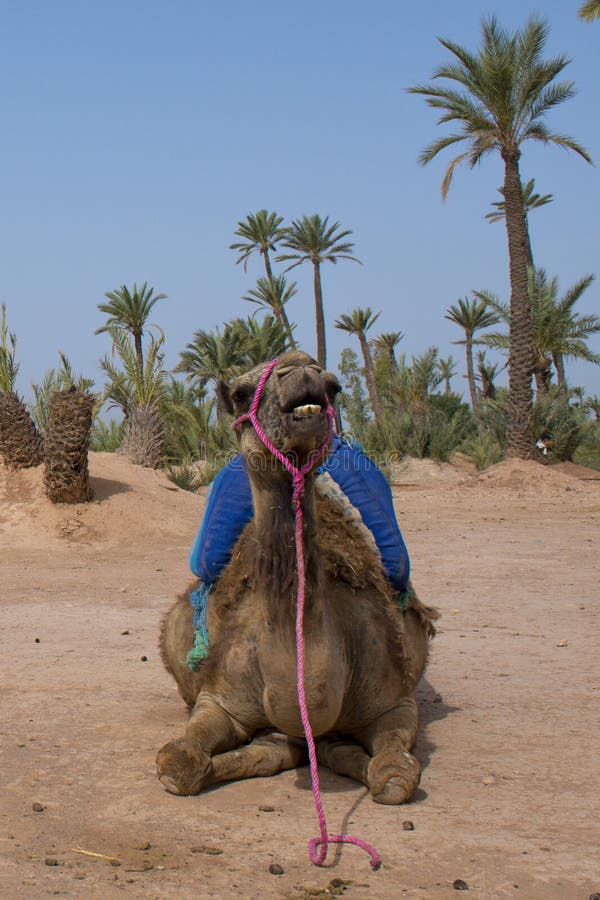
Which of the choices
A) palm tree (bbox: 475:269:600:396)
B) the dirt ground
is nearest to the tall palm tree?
palm tree (bbox: 475:269:600:396)

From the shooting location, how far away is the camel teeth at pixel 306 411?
10.7 feet

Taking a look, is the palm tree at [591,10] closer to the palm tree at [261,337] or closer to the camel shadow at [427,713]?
the camel shadow at [427,713]

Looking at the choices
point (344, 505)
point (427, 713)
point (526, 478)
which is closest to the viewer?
point (344, 505)

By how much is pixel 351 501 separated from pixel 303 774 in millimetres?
1338

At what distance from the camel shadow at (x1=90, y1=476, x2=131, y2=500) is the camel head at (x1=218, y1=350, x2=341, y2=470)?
1170cm

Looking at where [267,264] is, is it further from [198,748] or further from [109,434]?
[198,748]

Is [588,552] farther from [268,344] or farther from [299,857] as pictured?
[268,344]

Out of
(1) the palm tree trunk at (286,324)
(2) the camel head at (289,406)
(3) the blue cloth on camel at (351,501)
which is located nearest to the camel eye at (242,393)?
(2) the camel head at (289,406)

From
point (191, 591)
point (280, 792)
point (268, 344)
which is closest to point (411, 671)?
point (280, 792)

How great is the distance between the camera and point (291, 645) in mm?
3523

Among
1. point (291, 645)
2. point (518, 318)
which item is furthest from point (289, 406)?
point (518, 318)

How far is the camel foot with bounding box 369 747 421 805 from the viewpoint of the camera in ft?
12.7

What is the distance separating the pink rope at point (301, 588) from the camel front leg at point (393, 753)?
428 mm

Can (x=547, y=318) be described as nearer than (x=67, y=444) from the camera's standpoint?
No
